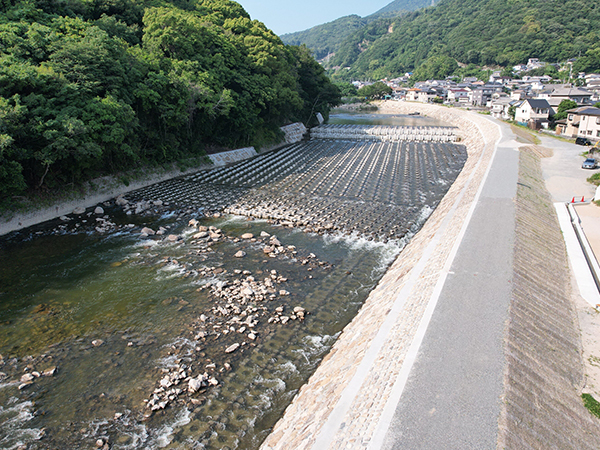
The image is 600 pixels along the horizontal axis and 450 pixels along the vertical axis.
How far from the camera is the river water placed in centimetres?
925

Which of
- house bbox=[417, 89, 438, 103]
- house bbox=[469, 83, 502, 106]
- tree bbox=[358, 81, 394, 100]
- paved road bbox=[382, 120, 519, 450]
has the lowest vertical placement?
paved road bbox=[382, 120, 519, 450]

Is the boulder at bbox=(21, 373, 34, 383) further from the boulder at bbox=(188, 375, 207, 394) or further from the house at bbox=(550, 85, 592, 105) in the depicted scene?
the house at bbox=(550, 85, 592, 105)

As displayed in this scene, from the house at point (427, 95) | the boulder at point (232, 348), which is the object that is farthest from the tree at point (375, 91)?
the boulder at point (232, 348)

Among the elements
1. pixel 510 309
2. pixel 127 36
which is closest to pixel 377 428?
pixel 510 309

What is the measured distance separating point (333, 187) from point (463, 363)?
21.3 meters

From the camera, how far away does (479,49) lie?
151 m

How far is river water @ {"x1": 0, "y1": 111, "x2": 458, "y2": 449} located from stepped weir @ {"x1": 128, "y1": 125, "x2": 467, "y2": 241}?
8.91 feet

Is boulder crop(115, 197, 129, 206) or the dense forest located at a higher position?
the dense forest

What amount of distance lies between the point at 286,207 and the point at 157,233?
839cm

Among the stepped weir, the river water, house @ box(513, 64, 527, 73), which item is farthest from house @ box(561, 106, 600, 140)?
house @ box(513, 64, 527, 73)

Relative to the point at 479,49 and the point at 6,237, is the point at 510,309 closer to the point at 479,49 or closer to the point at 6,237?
the point at 6,237

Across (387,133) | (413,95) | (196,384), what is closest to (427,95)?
(413,95)

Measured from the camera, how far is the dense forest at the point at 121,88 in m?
20.9

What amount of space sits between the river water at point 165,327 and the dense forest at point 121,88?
5419 millimetres
